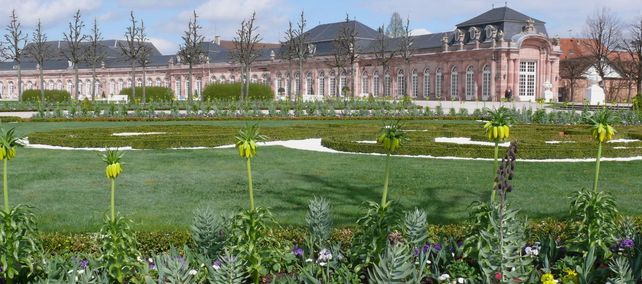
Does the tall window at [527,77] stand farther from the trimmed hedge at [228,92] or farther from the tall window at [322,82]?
the tall window at [322,82]

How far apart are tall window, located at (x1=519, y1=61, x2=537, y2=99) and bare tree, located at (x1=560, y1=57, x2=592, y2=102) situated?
6.57m

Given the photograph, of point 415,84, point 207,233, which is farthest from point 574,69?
point 207,233

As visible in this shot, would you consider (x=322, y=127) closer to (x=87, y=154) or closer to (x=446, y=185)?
(x=87, y=154)

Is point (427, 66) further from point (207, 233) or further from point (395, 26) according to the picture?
point (207, 233)

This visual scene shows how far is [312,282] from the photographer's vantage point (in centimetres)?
374

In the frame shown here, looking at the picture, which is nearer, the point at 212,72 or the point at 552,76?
the point at 552,76

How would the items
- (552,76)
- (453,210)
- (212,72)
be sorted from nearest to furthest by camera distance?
(453,210) < (552,76) < (212,72)

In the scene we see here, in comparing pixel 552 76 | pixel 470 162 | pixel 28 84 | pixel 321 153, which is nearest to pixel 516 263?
pixel 470 162

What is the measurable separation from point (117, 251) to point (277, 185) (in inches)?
205

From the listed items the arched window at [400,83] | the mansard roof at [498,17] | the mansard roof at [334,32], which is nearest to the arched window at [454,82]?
the mansard roof at [498,17]

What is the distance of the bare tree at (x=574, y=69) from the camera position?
179ft

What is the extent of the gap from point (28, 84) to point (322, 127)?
73.8 metres

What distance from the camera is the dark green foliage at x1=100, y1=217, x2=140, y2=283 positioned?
404cm

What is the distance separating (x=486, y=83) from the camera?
1939 inches
